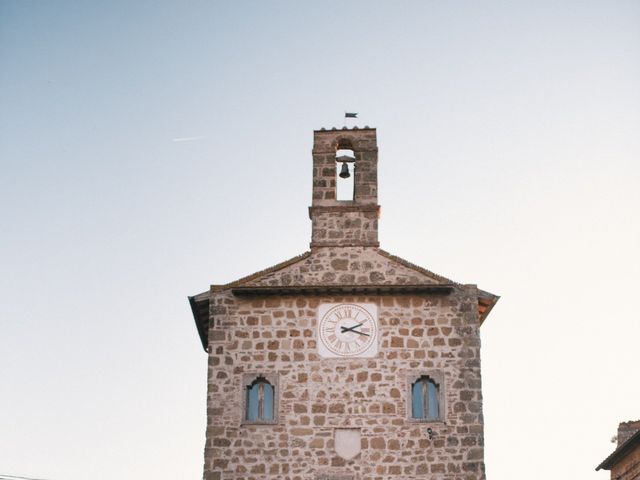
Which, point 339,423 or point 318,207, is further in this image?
point 318,207

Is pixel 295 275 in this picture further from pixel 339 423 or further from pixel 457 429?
pixel 457 429

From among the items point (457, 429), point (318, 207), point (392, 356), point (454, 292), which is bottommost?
point (457, 429)

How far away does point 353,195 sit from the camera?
2284 cm

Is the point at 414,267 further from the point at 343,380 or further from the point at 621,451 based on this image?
the point at 621,451

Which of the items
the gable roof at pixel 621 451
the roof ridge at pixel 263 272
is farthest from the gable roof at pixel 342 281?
the gable roof at pixel 621 451

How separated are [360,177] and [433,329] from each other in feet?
12.8

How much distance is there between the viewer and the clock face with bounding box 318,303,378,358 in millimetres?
21156

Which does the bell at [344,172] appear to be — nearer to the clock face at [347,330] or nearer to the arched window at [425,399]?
the clock face at [347,330]

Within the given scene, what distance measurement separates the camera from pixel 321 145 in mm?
23188

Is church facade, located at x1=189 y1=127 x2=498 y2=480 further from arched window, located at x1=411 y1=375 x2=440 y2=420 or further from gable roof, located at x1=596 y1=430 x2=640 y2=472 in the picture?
gable roof, located at x1=596 y1=430 x2=640 y2=472

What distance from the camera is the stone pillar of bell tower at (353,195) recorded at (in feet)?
73.2

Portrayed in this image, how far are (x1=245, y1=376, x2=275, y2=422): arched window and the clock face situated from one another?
1.33 m

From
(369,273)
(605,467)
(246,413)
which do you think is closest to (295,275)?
(369,273)

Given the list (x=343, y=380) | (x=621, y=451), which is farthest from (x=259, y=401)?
(x=621, y=451)
